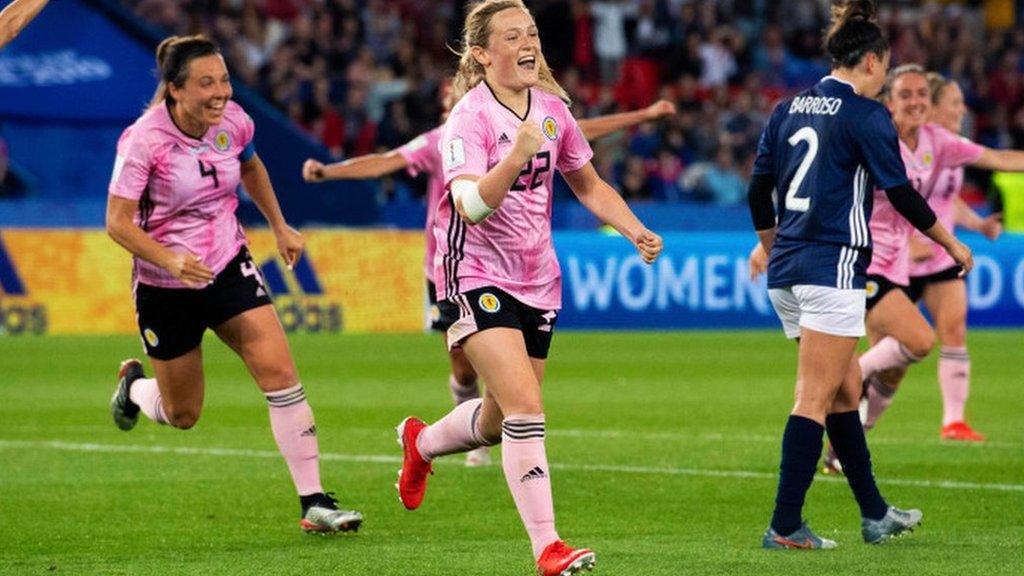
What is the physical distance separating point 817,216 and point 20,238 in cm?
1485

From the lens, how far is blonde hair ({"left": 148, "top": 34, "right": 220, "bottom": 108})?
342 inches

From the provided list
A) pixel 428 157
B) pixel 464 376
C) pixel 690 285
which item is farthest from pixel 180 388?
pixel 690 285

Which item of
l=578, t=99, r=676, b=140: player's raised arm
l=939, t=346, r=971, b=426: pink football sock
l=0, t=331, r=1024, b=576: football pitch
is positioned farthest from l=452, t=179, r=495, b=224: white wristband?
l=939, t=346, r=971, b=426: pink football sock

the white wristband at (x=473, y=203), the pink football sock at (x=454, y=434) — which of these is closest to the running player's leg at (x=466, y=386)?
the pink football sock at (x=454, y=434)

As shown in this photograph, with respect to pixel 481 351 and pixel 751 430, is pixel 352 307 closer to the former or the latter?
pixel 751 430

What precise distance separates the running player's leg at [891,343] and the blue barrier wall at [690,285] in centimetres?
1112

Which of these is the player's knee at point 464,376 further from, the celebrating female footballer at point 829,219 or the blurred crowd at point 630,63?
the blurred crowd at point 630,63

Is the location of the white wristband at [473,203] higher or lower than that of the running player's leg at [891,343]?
higher

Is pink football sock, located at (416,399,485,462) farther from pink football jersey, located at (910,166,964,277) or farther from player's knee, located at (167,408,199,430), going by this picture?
pink football jersey, located at (910,166,964,277)

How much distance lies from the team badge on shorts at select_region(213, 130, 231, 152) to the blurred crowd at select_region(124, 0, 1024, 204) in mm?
15682

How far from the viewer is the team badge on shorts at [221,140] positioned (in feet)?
29.1

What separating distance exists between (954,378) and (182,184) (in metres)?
5.78

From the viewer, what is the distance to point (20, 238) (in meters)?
21.2

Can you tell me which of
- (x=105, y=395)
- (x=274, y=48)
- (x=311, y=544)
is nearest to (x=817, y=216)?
(x=311, y=544)
